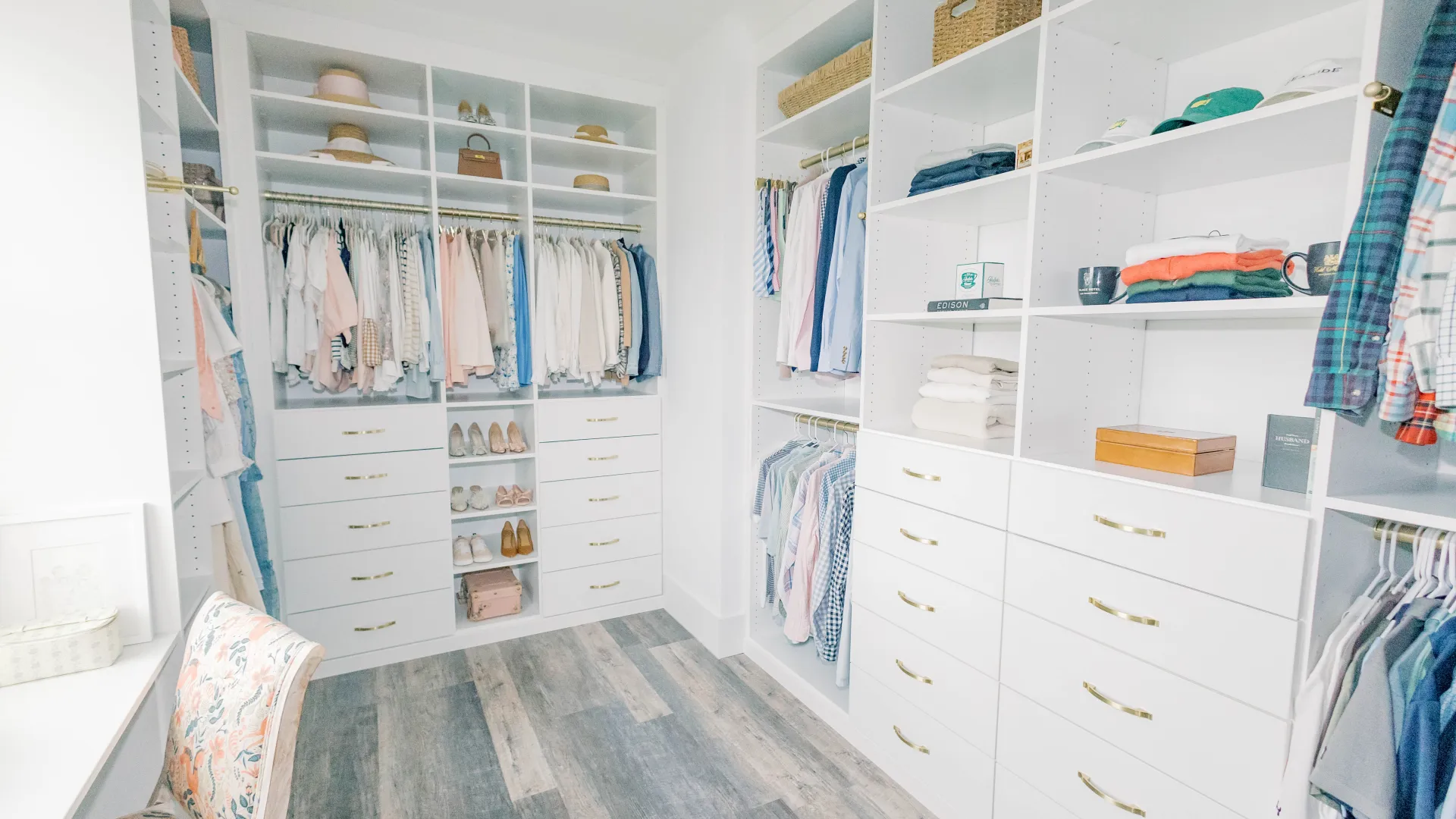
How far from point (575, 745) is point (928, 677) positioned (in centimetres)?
120

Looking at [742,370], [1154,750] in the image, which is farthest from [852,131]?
[1154,750]

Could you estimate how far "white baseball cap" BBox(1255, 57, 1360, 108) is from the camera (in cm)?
117

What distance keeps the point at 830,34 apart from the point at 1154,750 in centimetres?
231

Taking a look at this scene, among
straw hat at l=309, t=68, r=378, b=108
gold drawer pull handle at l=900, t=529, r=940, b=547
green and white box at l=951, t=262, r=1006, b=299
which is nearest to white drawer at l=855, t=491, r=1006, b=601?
gold drawer pull handle at l=900, t=529, r=940, b=547

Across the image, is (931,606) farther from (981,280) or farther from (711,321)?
(711,321)

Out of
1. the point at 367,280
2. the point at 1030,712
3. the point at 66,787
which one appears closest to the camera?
the point at 66,787

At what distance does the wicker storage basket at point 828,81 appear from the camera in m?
2.14

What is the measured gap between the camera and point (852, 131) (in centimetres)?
259

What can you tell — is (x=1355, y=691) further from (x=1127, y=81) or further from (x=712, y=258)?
(x=712, y=258)

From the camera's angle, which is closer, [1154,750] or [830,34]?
[1154,750]

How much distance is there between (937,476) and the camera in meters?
1.88

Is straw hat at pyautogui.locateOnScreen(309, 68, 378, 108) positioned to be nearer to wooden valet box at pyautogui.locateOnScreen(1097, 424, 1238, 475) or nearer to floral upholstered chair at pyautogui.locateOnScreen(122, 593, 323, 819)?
floral upholstered chair at pyautogui.locateOnScreen(122, 593, 323, 819)

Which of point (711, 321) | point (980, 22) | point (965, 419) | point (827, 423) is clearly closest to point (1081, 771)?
point (965, 419)

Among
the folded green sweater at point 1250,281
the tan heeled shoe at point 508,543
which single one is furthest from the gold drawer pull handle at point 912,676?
the tan heeled shoe at point 508,543
